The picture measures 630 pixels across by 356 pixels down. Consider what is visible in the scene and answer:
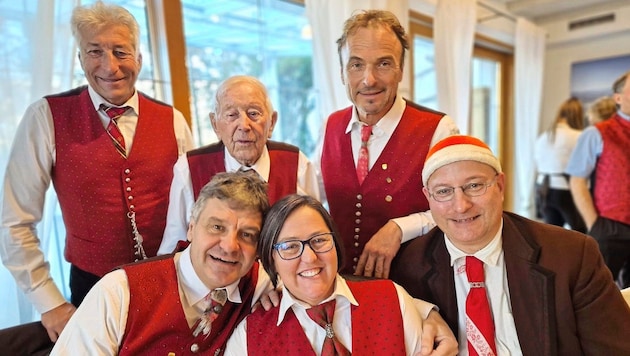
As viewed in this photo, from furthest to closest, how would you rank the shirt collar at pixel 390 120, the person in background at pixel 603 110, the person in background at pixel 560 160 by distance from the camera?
the person in background at pixel 560 160
the person in background at pixel 603 110
the shirt collar at pixel 390 120

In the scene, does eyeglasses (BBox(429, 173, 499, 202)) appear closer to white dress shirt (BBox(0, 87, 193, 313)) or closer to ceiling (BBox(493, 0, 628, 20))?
white dress shirt (BBox(0, 87, 193, 313))

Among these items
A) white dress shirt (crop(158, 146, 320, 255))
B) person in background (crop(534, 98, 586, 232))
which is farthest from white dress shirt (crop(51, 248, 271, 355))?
person in background (crop(534, 98, 586, 232))

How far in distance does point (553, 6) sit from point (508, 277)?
15.4ft

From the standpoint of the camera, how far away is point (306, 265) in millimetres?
1116

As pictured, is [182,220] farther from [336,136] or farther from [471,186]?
[471,186]

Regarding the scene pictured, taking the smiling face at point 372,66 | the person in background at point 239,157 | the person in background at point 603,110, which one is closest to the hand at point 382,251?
the person in background at point 239,157

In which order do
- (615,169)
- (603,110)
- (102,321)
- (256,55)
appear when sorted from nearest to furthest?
(102,321)
(615,169)
(256,55)
(603,110)

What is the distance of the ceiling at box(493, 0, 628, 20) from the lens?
4641mm

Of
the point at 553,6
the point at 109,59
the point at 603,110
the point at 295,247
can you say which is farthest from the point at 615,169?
the point at 553,6

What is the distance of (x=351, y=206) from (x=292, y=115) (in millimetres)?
1628

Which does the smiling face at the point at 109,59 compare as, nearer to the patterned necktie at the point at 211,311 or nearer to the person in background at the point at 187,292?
the person in background at the point at 187,292

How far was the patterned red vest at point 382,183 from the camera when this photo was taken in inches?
59.6

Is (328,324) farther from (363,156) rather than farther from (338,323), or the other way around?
(363,156)

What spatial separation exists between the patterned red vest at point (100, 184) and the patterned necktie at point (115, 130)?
0.06 feet
